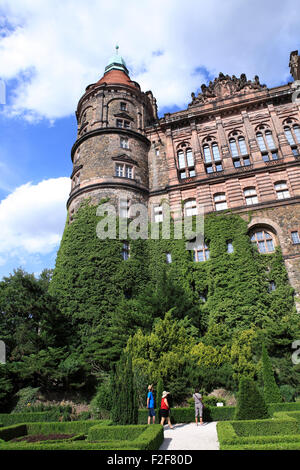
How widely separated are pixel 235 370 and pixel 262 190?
646 inches

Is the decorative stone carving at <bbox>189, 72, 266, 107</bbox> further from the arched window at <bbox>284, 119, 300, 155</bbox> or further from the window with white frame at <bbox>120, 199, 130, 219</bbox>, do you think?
the window with white frame at <bbox>120, 199, 130, 219</bbox>

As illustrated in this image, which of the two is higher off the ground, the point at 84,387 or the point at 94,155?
the point at 94,155

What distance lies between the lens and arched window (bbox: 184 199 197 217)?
28703mm

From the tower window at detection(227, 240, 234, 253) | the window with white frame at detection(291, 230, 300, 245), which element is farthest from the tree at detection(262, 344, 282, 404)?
the window with white frame at detection(291, 230, 300, 245)

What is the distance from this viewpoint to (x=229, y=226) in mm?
25688

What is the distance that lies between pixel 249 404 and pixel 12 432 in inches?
405

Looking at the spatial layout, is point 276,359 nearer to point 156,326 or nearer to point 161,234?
point 156,326

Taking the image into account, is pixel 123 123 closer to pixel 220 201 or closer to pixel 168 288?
pixel 220 201

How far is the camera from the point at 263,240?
83.2 feet

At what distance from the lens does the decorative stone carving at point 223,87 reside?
111 ft

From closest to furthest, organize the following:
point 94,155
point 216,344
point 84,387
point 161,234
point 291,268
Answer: point 84,387 → point 216,344 → point 291,268 → point 161,234 → point 94,155

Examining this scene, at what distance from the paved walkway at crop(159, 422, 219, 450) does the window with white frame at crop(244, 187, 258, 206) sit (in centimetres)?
1918

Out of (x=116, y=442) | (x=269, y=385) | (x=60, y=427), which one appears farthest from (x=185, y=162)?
(x=116, y=442)

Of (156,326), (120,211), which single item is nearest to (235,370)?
(156,326)
